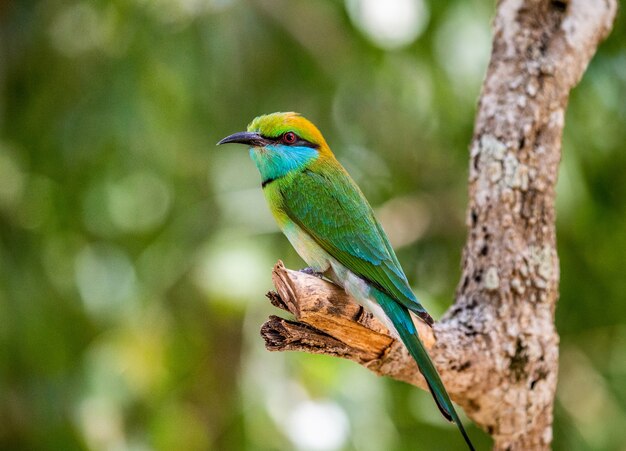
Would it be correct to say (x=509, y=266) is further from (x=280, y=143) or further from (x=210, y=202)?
(x=210, y=202)

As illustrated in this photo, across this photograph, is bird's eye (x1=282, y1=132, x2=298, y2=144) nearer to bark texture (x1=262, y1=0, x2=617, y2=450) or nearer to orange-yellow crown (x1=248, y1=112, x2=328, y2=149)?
orange-yellow crown (x1=248, y1=112, x2=328, y2=149)

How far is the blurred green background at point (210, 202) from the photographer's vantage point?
5.58m

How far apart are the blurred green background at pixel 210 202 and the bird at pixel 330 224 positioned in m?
1.63

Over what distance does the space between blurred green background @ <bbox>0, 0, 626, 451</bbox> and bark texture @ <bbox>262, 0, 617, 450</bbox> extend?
141cm

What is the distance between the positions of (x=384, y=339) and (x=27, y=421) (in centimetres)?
344

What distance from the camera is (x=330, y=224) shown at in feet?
11.6

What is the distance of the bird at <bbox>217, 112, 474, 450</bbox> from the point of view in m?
3.23

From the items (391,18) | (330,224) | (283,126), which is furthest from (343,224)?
(391,18)

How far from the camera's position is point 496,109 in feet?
12.4

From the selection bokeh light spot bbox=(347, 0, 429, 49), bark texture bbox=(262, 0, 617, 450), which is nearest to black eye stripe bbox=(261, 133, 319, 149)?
bark texture bbox=(262, 0, 617, 450)

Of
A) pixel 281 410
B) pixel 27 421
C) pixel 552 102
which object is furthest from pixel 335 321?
pixel 27 421

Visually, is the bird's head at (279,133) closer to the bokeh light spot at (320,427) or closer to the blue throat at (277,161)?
the blue throat at (277,161)

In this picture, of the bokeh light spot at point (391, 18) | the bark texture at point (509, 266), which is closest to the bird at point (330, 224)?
the bark texture at point (509, 266)

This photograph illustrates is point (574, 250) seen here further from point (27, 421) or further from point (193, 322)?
point (27, 421)
